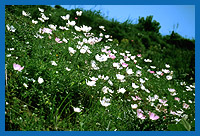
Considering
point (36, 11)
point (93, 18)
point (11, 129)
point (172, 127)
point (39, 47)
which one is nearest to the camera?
point (11, 129)

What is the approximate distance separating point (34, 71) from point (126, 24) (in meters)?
5.92

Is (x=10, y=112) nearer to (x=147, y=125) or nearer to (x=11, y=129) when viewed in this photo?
(x=11, y=129)

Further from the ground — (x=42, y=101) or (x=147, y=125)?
(x=42, y=101)

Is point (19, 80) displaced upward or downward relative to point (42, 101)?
upward

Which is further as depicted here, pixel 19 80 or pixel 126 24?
pixel 126 24

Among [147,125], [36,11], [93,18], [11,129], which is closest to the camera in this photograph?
[11,129]

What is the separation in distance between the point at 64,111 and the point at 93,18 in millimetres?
5219

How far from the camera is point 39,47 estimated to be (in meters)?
2.56

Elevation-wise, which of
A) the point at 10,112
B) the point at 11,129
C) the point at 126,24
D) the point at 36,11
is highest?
the point at 126,24

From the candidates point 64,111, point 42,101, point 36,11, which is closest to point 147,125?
point 64,111

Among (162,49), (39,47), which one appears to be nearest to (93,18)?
(162,49)

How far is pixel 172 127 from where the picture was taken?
1753mm

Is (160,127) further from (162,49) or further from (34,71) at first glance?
(162,49)

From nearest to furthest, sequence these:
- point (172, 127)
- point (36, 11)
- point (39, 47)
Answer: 1. point (172, 127)
2. point (39, 47)
3. point (36, 11)
